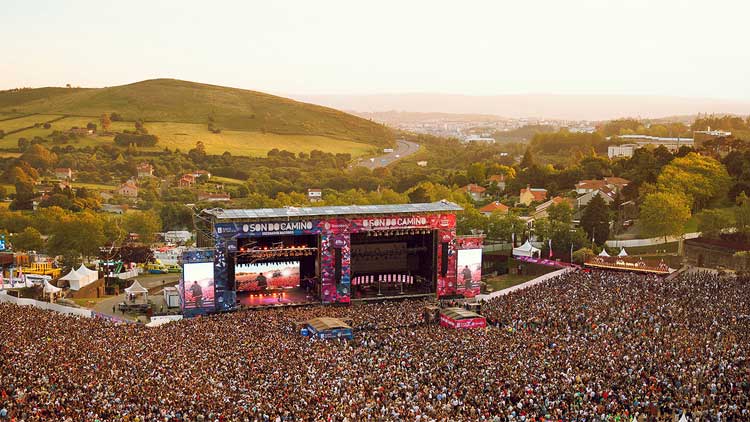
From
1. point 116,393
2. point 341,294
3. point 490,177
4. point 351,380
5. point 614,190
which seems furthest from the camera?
point 490,177

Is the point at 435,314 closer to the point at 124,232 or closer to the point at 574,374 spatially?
the point at 574,374

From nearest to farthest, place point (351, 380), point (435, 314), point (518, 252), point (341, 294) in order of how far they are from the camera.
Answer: point (351, 380) < point (435, 314) < point (341, 294) < point (518, 252)

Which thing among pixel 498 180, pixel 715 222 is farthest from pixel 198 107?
pixel 715 222

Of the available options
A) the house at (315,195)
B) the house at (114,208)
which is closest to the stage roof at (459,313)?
the house at (315,195)

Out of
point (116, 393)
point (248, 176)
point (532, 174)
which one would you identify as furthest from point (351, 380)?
point (248, 176)

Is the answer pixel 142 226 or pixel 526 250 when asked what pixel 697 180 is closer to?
pixel 526 250

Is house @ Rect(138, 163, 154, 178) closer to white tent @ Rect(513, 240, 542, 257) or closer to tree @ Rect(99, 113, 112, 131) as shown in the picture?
tree @ Rect(99, 113, 112, 131)
